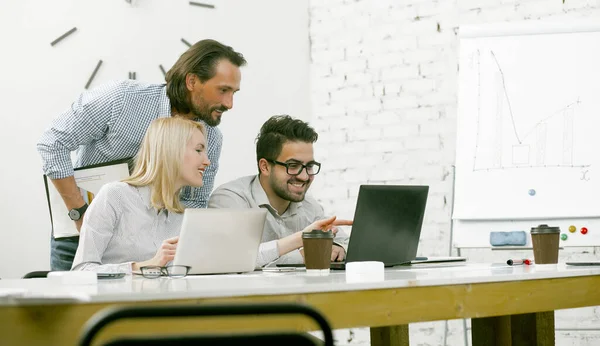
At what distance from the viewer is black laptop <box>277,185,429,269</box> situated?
7.23ft

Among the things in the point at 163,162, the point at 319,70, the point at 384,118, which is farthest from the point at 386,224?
the point at 319,70

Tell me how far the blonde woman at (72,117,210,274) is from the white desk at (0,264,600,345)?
16.6 inches

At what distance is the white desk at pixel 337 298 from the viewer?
50.8 inches

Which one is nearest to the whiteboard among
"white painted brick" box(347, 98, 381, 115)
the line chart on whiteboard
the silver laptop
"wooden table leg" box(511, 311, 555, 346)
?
the line chart on whiteboard

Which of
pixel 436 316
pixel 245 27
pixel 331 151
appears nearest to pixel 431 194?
pixel 331 151

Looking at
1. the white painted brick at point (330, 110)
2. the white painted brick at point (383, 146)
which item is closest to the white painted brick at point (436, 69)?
the white painted brick at point (383, 146)

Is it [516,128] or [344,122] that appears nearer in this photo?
[516,128]

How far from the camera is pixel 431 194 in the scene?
4.25 meters

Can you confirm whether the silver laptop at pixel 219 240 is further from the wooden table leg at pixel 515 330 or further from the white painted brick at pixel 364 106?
the white painted brick at pixel 364 106

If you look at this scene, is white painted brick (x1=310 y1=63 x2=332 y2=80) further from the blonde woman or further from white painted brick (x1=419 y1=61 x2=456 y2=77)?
the blonde woman

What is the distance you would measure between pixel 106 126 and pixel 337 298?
1.91 meters

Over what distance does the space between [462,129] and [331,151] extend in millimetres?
1077

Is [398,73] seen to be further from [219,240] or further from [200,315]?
Result: [200,315]

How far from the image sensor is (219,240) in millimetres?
2164
